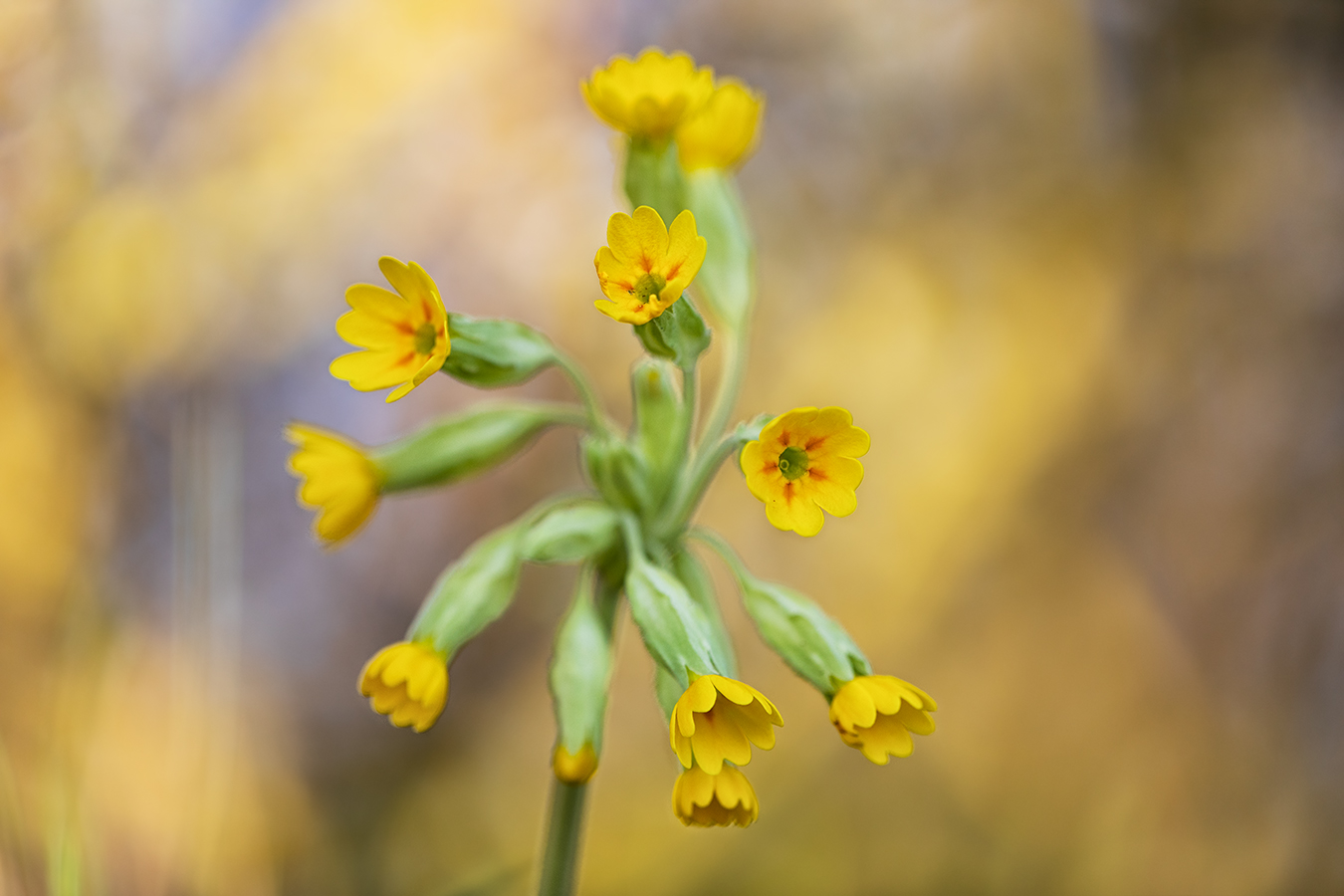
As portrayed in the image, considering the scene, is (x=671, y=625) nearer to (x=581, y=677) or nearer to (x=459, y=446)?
(x=581, y=677)

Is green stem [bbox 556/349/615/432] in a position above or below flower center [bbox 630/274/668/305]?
above

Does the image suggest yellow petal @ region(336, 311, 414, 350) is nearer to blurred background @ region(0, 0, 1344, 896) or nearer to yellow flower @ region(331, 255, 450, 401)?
yellow flower @ region(331, 255, 450, 401)

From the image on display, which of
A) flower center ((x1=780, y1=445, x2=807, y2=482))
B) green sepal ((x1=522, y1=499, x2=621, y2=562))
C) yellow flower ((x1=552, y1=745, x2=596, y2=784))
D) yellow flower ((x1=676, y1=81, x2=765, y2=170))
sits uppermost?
yellow flower ((x1=676, y1=81, x2=765, y2=170))

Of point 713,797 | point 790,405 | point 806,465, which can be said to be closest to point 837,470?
point 806,465

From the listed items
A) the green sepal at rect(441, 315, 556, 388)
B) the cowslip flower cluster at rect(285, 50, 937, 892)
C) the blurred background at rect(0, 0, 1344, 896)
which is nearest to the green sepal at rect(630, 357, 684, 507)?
the cowslip flower cluster at rect(285, 50, 937, 892)

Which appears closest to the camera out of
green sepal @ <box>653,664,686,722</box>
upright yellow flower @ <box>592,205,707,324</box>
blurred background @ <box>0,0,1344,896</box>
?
upright yellow flower @ <box>592,205,707,324</box>

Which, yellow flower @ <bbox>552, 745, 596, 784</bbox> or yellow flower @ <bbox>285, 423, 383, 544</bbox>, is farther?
yellow flower @ <bbox>285, 423, 383, 544</bbox>

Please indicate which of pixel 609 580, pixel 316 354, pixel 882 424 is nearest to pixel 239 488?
pixel 316 354
